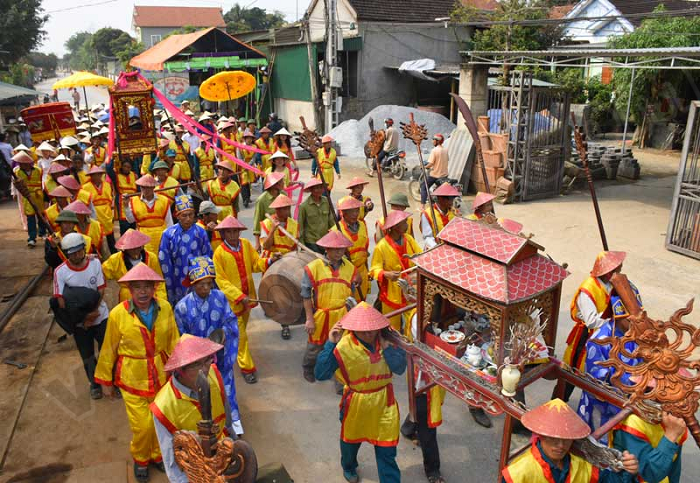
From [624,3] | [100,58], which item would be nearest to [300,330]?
[624,3]

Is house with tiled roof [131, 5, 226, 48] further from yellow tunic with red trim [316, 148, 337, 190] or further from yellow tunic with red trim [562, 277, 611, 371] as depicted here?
yellow tunic with red trim [562, 277, 611, 371]

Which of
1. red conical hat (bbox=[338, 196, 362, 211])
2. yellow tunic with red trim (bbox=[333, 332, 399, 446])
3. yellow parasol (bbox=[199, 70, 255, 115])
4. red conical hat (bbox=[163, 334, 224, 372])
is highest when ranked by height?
yellow parasol (bbox=[199, 70, 255, 115])

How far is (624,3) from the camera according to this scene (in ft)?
97.7

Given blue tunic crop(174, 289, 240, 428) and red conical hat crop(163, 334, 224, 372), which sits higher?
red conical hat crop(163, 334, 224, 372)

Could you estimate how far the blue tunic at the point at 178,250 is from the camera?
6.10 m

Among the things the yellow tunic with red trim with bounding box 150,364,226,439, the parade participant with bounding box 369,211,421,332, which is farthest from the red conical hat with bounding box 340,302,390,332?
the parade participant with bounding box 369,211,421,332

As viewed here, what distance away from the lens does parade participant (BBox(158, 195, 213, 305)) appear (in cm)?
609

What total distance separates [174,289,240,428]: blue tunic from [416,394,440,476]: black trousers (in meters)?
1.54

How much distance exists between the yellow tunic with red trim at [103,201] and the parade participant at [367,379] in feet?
18.7

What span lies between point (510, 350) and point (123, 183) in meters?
7.13

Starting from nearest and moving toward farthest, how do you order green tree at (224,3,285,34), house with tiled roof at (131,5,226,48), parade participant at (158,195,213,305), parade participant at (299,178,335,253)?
parade participant at (158,195,213,305), parade participant at (299,178,335,253), green tree at (224,3,285,34), house with tiled roof at (131,5,226,48)

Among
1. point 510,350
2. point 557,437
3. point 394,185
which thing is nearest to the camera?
point 557,437

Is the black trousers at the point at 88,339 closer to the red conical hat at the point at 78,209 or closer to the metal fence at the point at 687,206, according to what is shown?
the red conical hat at the point at 78,209

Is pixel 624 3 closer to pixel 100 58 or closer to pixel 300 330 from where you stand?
pixel 300 330
